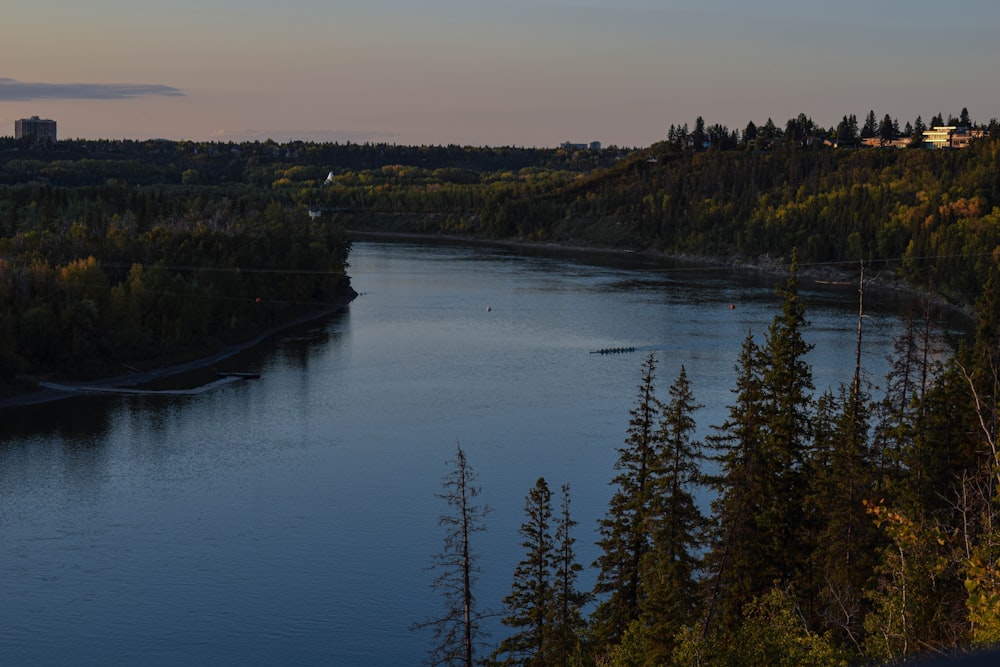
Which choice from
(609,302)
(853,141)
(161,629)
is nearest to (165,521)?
(161,629)

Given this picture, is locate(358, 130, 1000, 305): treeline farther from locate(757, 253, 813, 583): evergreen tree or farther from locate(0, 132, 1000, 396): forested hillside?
locate(757, 253, 813, 583): evergreen tree

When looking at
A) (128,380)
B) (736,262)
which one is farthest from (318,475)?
(736,262)

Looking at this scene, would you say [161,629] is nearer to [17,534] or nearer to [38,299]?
[17,534]

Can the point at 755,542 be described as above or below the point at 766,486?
below

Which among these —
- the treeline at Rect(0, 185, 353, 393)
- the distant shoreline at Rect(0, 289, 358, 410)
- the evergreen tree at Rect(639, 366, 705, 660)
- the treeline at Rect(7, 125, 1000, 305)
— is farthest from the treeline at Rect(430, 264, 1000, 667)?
the treeline at Rect(7, 125, 1000, 305)

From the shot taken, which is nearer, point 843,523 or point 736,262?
point 843,523

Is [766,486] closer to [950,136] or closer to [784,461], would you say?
[784,461]

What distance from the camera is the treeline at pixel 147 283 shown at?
5222 cm

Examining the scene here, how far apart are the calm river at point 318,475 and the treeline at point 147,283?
4075 mm

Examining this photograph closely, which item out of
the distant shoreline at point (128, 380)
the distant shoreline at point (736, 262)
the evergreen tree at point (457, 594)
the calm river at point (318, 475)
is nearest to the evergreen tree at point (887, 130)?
the distant shoreline at point (736, 262)

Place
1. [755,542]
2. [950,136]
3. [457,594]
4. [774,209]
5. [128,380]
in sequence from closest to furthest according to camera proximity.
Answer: [755,542], [457,594], [128,380], [774,209], [950,136]

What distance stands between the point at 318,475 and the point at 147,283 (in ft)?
89.7

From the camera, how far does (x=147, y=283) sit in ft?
195

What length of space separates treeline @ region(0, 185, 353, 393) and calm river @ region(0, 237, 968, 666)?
4.07m
